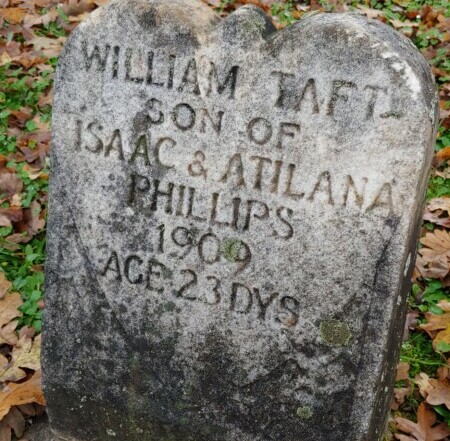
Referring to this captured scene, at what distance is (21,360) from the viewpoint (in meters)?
2.88

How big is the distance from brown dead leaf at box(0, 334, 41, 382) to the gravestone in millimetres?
437

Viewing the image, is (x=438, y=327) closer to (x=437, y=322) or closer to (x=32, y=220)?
(x=437, y=322)

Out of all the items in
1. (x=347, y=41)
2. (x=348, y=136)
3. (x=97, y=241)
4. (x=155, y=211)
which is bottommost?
(x=97, y=241)

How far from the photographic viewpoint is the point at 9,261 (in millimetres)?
3428

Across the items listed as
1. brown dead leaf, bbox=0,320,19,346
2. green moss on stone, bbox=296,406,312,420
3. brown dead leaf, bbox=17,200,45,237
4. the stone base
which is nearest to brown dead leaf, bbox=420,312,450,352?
green moss on stone, bbox=296,406,312,420

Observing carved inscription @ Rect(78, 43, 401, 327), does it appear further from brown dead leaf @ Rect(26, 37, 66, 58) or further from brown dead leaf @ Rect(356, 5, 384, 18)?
brown dead leaf @ Rect(356, 5, 384, 18)

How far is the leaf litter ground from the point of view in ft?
8.95

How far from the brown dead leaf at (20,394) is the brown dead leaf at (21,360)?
2.9 inches

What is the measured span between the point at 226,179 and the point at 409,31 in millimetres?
3362

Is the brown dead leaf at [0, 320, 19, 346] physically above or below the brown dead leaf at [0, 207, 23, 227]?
below

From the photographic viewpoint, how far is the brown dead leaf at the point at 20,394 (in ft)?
8.58

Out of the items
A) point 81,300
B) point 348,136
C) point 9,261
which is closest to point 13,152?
point 9,261

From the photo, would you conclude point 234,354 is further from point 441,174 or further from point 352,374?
point 441,174

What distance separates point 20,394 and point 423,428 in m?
1.51
